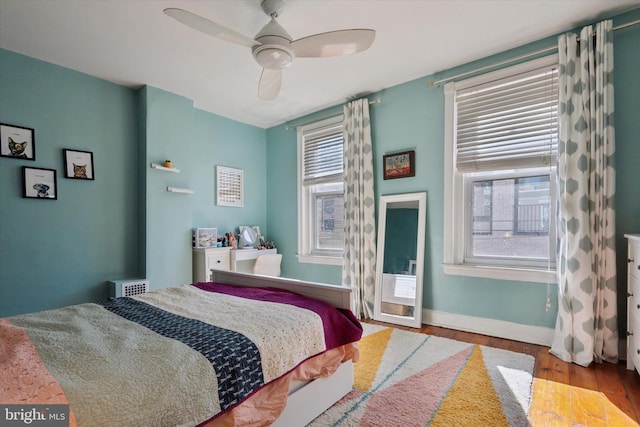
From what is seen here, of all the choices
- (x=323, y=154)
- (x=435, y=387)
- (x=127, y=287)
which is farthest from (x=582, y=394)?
(x=127, y=287)

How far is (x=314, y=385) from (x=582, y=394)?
1643 millimetres

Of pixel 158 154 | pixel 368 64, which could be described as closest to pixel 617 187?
pixel 368 64

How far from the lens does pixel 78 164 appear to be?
121 inches

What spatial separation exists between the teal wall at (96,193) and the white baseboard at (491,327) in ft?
9.20

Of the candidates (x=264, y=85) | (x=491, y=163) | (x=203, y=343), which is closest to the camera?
(x=203, y=343)

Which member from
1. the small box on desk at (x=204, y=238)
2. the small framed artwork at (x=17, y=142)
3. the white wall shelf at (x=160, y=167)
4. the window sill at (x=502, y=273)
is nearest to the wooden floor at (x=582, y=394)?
the window sill at (x=502, y=273)

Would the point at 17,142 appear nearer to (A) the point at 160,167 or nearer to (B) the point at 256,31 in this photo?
(A) the point at 160,167

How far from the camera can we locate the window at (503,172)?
262 centimetres

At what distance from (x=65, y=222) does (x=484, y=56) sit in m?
4.20

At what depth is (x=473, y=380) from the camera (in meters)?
2.07

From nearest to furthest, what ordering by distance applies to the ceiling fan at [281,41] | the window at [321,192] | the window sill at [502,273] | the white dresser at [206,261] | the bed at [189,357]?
the bed at [189,357] → the ceiling fan at [281,41] → the window sill at [502,273] → the white dresser at [206,261] → the window at [321,192]

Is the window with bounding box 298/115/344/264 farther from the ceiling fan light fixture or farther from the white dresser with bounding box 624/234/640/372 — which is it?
the white dresser with bounding box 624/234/640/372

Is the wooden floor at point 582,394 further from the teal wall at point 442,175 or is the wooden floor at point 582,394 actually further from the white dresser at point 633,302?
the teal wall at point 442,175

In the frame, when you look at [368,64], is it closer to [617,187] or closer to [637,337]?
[617,187]
